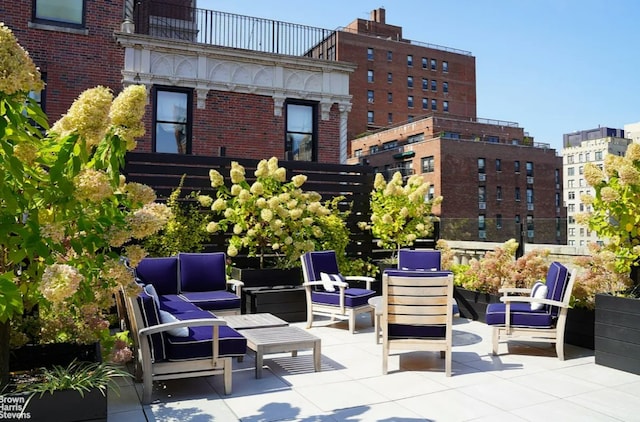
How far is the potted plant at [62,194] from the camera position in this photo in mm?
2629

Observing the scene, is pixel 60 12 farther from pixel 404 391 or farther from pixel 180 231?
pixel 404 391

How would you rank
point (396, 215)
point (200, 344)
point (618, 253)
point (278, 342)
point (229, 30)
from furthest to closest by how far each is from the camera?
point (229, 30) → point (396, 215) → point (618, 253) → point (278, 342) → point (200, 344)

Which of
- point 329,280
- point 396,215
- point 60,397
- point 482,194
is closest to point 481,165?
point 482,194

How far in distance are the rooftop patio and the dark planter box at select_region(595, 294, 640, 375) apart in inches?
4.9

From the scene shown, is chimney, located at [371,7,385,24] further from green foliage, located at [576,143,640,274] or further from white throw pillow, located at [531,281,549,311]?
white throw pillow, located at [531,281,549,311]

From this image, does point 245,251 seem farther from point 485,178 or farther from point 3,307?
point 485,178

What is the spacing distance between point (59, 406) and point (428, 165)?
51380 mm

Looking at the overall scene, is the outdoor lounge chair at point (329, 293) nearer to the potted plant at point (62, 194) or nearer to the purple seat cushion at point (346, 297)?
the purple seat cushion at point (346, 297)

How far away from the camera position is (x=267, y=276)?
8594 millimetres

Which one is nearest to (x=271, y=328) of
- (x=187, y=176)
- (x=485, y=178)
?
(x=187, y=176)

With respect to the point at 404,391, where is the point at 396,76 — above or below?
above

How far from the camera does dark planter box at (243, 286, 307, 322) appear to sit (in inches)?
317

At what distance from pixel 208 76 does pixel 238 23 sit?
7.39 ft

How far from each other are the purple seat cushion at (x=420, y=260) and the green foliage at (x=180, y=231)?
11.0 feet
